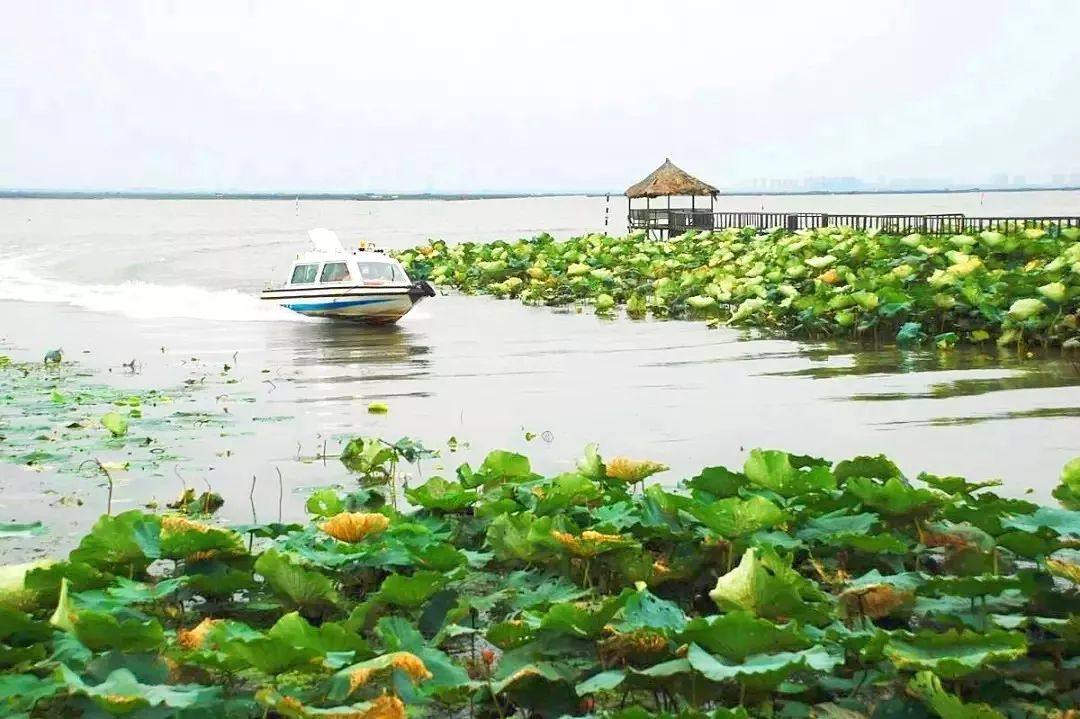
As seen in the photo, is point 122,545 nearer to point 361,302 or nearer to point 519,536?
point 519,536

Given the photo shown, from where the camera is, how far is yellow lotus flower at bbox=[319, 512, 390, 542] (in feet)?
15.8

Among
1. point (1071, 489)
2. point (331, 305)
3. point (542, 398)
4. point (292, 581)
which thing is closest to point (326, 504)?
point (292, 581)

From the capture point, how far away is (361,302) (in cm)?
2075

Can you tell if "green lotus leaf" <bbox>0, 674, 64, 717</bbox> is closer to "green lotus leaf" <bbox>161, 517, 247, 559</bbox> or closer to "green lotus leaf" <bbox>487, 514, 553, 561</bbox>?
"green lotus leaf" <bbox>161, 517, 247, 559</bbox>

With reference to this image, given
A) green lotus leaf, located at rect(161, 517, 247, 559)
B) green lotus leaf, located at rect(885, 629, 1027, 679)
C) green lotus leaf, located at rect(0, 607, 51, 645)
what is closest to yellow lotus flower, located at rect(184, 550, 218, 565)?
green lotus leaf, located at rect(161, 517, 247, 559)

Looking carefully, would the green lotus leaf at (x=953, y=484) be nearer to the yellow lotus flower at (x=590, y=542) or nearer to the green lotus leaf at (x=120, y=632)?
the yellow lotus flower at (x=590, y=542)

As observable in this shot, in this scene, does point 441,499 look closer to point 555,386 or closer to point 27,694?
point 27,694

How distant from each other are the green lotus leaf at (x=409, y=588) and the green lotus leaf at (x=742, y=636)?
Answer: 102 cm

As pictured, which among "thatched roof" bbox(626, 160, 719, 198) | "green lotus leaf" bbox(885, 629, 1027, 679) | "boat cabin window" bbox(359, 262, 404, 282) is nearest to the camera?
"green lotus leaf" bbox(885, 629, 1027, 679)

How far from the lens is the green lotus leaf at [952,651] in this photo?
325 centimetres

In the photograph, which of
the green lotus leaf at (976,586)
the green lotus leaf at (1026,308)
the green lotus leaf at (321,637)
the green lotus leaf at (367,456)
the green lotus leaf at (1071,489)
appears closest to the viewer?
the green lotus leaf at (321,637)

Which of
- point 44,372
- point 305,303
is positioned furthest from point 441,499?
point 305,303

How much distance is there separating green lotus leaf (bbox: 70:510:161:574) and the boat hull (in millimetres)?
16094

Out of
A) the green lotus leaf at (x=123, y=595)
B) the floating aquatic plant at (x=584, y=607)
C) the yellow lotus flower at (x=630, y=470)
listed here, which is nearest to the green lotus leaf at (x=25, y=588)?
the floating aquatic plant at (x=584, y=607)
